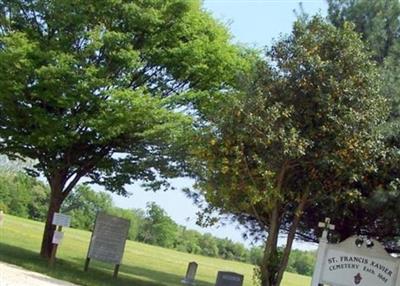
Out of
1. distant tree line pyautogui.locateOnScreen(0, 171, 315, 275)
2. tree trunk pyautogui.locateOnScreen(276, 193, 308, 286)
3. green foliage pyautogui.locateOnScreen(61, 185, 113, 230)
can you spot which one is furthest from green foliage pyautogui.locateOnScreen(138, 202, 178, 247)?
tree trunk pyautogui.locateOnScreen(276, 193, 308, 286)

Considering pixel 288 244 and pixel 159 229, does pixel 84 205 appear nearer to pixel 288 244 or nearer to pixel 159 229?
pixel 159 229

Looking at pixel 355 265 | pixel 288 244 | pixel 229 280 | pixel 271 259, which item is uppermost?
pixel 288 244

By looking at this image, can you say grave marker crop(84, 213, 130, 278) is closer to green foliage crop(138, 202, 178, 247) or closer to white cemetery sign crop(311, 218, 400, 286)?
white cemetery sign crop(311, 218, 400, 286)

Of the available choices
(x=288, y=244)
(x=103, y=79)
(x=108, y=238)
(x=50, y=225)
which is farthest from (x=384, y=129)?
(x=50, y=225)

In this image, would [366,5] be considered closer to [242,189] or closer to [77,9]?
[242,189]

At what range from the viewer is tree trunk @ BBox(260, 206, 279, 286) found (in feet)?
60.4

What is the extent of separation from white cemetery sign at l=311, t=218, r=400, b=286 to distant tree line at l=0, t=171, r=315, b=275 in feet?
191

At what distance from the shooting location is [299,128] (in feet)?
56.4

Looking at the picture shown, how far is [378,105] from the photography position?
16.9m

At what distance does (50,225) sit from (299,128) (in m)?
12.7

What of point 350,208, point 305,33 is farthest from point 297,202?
point 305,33

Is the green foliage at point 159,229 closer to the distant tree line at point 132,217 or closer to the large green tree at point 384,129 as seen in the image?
the distant tree line at point 132,217

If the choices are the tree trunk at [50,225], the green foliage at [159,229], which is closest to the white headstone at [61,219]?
the tree trunk at [50,225]

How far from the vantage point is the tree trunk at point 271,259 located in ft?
60.4
